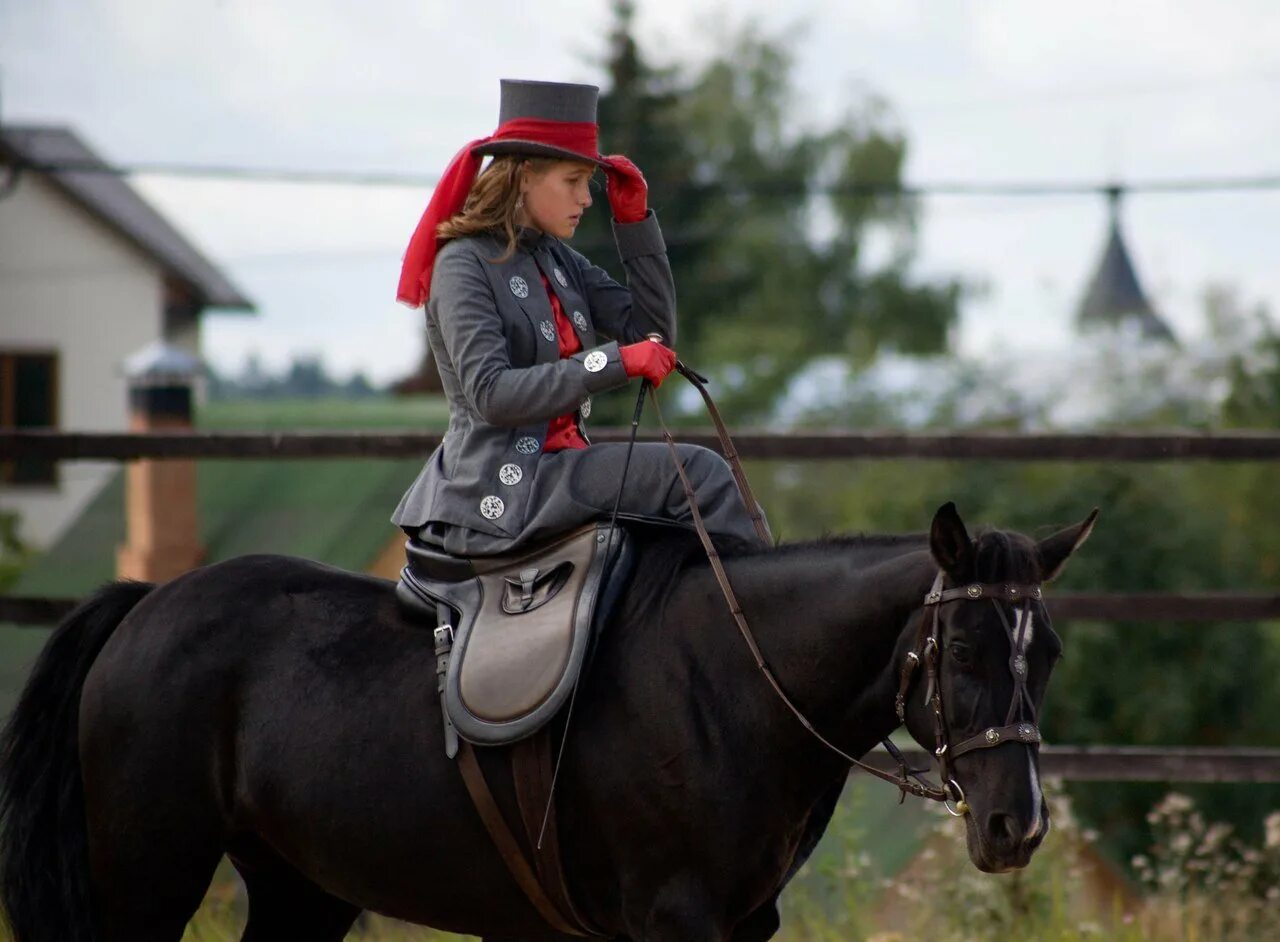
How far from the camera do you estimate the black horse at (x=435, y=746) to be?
3.27 meters

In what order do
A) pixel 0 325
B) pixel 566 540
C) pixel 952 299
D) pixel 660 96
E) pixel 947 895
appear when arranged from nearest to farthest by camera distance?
pixel 566 540 < pixel 947 895 < pixel 0 325 < pixel 660 96 < pixel 952 299

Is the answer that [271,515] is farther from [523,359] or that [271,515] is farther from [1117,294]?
[1117,294]

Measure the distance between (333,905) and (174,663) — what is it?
786mm

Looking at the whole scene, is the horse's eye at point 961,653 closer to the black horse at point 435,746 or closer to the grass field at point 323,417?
the black horse at point 435,746

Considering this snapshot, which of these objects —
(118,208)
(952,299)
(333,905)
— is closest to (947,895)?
(333,905)

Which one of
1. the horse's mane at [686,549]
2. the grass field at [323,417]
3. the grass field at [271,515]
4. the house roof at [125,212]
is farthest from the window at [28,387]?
the horse's mane at [686,549]

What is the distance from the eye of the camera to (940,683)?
3111 millimetres

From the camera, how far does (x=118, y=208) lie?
33.9 metres

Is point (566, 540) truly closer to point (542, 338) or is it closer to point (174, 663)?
point (542, 338)

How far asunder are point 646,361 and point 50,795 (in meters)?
1.66

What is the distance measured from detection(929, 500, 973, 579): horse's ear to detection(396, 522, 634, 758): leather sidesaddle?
2.39ft

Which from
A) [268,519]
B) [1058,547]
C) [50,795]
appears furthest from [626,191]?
[268,519]

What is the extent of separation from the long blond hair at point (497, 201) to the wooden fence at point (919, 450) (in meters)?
1.98

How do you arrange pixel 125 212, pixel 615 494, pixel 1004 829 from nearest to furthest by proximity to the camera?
pixel 1004 829 → pixel 615 494 → pixel 125 212
